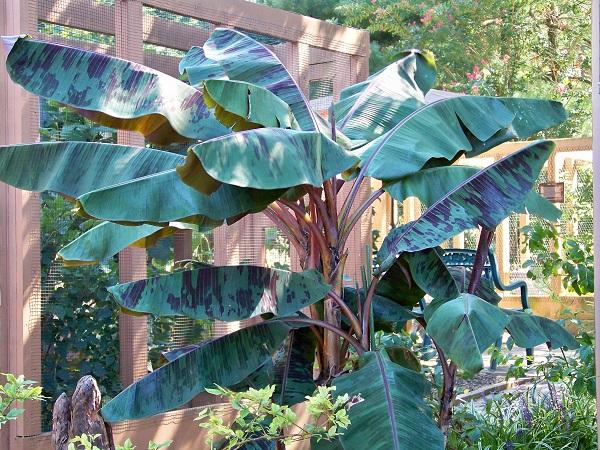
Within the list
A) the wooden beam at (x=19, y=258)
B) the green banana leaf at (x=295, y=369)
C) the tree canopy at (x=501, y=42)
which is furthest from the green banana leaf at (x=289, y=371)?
the tree canopy at (x=501, y=42)

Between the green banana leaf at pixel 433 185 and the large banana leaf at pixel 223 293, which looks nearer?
the large banana leaf at pixel 223 293

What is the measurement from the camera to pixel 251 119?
3.72 m

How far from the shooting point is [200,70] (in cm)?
448

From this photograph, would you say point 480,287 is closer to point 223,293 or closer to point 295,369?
point 295,369

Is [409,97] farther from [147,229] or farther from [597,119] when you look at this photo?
[147,229]

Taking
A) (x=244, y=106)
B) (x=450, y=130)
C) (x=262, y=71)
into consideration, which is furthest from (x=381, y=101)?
(x=244, y=106)

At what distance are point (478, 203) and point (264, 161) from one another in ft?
3.68

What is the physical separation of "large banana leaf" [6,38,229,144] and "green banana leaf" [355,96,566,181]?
0.78 metres

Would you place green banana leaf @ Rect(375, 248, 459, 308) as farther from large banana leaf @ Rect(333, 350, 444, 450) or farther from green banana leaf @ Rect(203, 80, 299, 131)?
green banana leaf @ Rect(203, 80, 299, 131)

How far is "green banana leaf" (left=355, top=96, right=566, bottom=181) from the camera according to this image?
405 centimetres

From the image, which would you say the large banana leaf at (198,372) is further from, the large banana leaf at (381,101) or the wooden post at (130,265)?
the large banana leaf at (381,101)

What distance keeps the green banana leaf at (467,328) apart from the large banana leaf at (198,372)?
0.82 meters

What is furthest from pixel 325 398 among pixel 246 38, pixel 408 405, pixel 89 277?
pixel 246 38

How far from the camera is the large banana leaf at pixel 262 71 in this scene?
4367 mm
